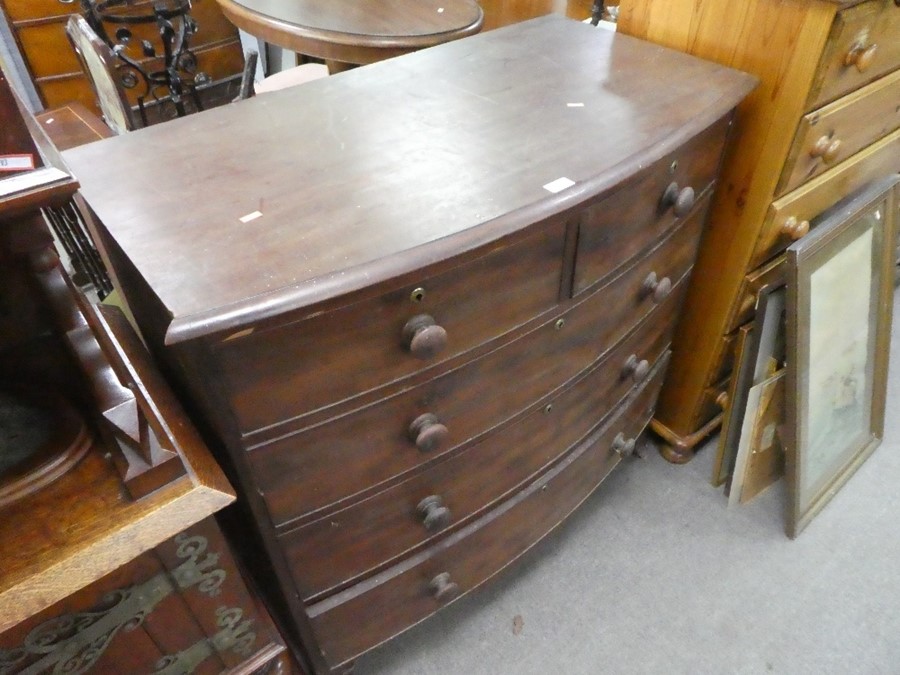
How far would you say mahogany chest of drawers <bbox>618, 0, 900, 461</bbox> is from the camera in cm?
100

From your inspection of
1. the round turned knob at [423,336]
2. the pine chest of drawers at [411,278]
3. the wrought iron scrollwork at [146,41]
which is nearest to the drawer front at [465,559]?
the pine chest of drawers at [411,278]

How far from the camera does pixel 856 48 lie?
1.02 metres

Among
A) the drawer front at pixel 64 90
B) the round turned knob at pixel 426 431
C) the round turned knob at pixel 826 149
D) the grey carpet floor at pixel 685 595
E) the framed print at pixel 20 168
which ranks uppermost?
the framed print at pixel 20 168

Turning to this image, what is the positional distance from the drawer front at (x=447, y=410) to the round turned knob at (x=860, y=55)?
36 centimetres

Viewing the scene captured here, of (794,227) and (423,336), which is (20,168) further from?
(794,227)

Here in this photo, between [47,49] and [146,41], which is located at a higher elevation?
[146,41]

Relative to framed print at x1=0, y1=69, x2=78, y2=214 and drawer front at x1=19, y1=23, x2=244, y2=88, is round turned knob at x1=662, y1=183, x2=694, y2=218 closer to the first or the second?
framed print at x1=0, y1=69, x2=78, y2=214

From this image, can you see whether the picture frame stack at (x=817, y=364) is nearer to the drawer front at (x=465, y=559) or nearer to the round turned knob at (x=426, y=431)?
the drawer front at (x=465, y=559)

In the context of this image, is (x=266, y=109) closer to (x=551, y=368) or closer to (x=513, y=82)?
(x=513, y=82)

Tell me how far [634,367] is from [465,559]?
47cm

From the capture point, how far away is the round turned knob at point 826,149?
1.12 meters

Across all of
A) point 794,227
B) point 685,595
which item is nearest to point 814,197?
point 794,227

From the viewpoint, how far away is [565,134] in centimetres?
87

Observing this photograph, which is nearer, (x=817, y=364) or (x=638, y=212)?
(x=638, y=212)
